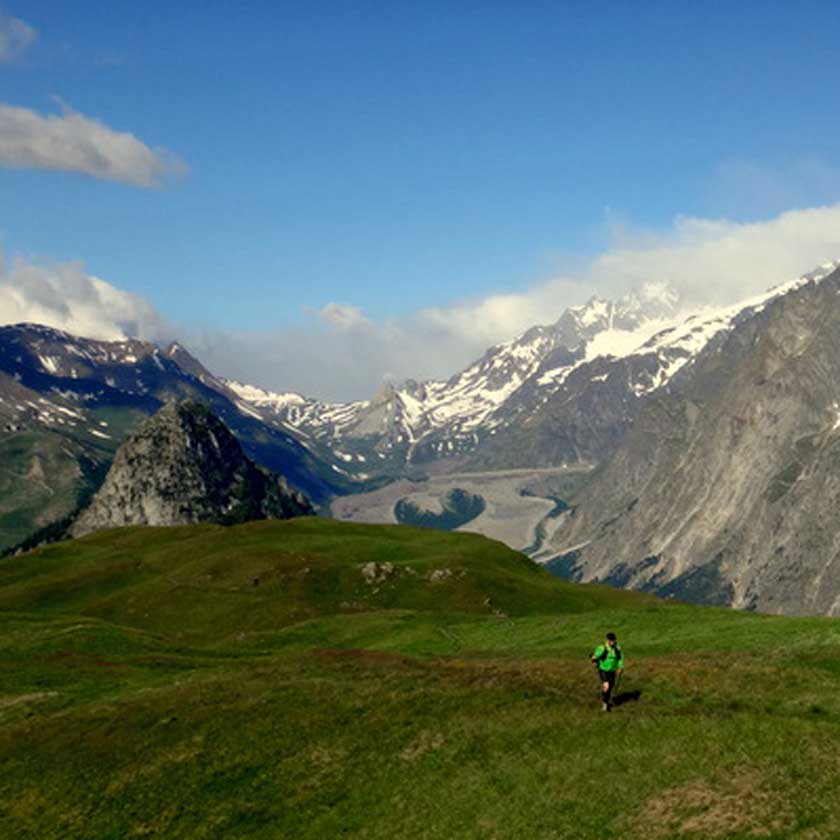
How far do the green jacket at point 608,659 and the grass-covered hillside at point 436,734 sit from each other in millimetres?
2157

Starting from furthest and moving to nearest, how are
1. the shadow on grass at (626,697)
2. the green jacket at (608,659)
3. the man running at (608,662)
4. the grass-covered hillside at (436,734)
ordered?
the shadow on grass at (626,697), the green jacket at (608,659), the man running at (608,662), the grass-covered hillside at (436,734)

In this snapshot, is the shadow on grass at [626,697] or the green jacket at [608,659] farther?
the shadow on grass at [626,697]

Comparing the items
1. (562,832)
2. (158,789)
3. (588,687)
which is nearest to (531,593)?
(588,687)

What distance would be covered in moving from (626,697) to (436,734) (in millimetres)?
10336

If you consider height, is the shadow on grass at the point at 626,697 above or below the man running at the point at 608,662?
below

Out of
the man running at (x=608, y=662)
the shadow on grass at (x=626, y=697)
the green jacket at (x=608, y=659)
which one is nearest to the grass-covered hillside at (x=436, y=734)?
the shadow on grass at (x=626, y=697)

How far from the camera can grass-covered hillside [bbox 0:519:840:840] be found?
36.8 metres

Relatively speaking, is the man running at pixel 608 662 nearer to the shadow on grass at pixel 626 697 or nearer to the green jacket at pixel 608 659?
the green jacket at pixel 608 659

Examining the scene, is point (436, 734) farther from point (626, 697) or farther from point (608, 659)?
point (626, 697)

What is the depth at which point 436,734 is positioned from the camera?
47062 mm

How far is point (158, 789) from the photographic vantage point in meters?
47.5

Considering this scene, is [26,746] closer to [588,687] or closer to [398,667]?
[398,667]

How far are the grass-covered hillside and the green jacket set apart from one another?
2.16 meters

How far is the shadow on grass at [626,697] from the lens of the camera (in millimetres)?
49312
